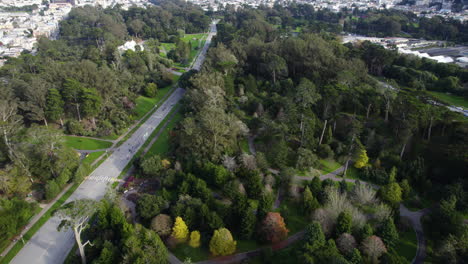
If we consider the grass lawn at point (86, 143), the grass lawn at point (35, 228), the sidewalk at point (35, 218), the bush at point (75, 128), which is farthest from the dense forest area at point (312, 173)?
the bush at point (75, 128)

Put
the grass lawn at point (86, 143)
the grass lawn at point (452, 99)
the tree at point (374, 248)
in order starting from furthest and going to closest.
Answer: the grass lawn at point (452, 99)
the grass lawn at point (86, 143)
the tree at point (374, 248)

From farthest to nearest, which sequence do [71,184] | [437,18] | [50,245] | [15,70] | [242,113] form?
[437,18]
[15,70]
[242,113]
[71,184]
[50,245]

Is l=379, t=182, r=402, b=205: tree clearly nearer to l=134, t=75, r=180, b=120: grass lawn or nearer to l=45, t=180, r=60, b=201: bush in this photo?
l=45, t=180, r=60, b=201: bush

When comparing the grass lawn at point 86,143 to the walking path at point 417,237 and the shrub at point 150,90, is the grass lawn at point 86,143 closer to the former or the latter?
the shrub at point 150,90

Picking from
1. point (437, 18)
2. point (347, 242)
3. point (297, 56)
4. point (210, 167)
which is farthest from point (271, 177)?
point (437, 18)

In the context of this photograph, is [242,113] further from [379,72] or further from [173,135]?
[379,72]

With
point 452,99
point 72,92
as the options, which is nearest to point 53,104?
point 72,92

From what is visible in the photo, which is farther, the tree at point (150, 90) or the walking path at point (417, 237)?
the tree at point (150, 90)
